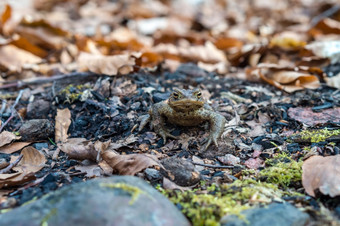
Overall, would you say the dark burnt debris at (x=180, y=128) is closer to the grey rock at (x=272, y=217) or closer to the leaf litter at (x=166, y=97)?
the leaf litter at (x=166, y=97)

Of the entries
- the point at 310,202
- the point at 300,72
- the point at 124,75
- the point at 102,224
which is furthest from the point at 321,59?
the point at 102,224

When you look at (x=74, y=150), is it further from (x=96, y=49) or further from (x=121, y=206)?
(x=96, y=49)

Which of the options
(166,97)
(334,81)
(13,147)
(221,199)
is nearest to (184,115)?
(166,97)

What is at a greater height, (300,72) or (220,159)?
(300,72)

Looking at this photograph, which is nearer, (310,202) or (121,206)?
(121,206)

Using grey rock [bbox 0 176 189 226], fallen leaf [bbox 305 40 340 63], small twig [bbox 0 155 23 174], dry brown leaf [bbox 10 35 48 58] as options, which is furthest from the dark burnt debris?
dry brown leaf [bbox 10 35 48 58]

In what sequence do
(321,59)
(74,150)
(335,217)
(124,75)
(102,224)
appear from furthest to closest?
(321,59) → (124,75) → (74,150) → (335,217) → (102,224)

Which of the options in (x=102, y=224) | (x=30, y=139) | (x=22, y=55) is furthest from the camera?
(x=22, y=55)

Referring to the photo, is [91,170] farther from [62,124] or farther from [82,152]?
[62,124]
